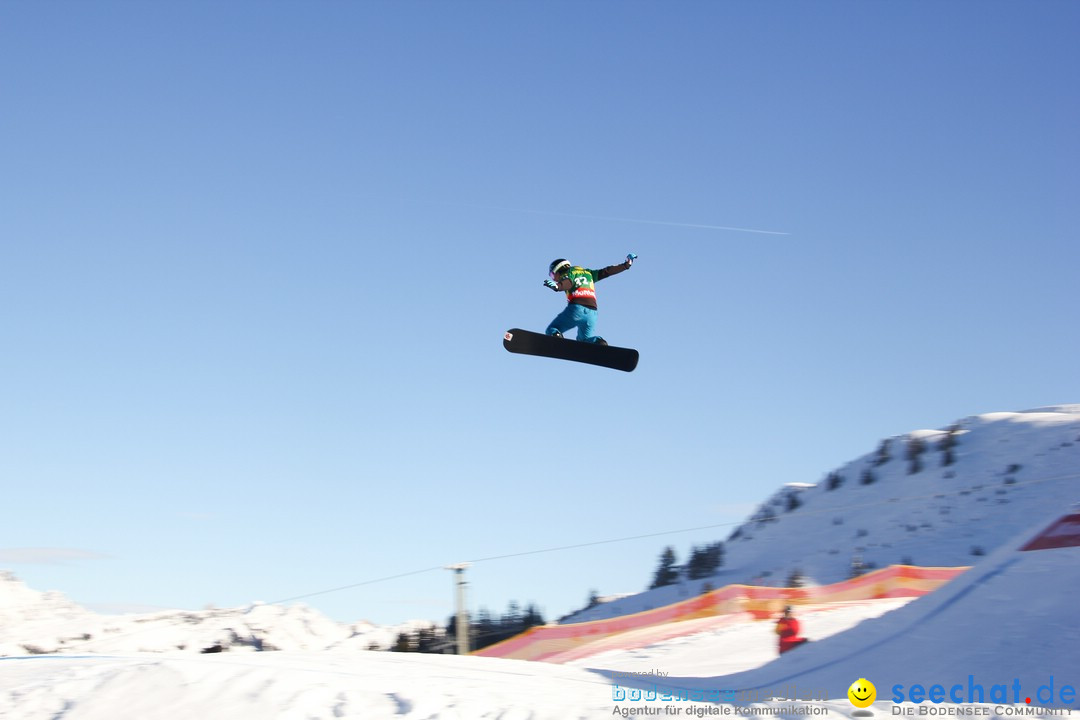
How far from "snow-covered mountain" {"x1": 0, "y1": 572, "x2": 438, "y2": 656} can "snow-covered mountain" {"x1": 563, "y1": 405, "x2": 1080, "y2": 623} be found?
270 inches

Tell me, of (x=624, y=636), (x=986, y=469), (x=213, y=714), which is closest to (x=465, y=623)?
(x=624, y=636)

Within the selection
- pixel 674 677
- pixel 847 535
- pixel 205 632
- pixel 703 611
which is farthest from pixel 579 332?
pixel 847 535

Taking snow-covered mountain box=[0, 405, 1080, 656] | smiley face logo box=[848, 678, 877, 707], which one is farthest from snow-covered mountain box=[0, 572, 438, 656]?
smiley face logo box=[848, 678, 877, 707]

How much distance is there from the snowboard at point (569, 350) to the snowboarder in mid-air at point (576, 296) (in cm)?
15

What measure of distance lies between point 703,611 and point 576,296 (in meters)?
9.92

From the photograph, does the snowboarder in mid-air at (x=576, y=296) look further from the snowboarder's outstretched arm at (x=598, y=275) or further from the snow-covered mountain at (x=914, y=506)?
the snow-covered mountain at (x=914, y=506)

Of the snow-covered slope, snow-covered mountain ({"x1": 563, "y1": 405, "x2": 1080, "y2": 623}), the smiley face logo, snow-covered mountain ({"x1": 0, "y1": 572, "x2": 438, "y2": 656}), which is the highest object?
snow-covered mountain ({"x1": 563, "y1": 405, "x2": 1080, "y2": 623})

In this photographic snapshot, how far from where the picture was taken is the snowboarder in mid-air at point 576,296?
12.9m

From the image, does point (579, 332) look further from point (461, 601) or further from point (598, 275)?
point (461, 601)

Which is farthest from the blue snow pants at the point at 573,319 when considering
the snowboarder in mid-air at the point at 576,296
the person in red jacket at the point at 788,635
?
Answer: the person in red jacket at the point at 788,635

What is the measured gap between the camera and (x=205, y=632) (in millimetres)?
25469

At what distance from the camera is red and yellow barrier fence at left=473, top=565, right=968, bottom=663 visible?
18625mm

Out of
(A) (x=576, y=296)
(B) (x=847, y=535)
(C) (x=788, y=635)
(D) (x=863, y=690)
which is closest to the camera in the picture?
(D) (x=863, y=690)

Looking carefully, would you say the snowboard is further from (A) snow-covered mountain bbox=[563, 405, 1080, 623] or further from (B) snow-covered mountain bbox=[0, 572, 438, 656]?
(A) snow-covered mountain bbox=[563, 405, 1080, 623]
